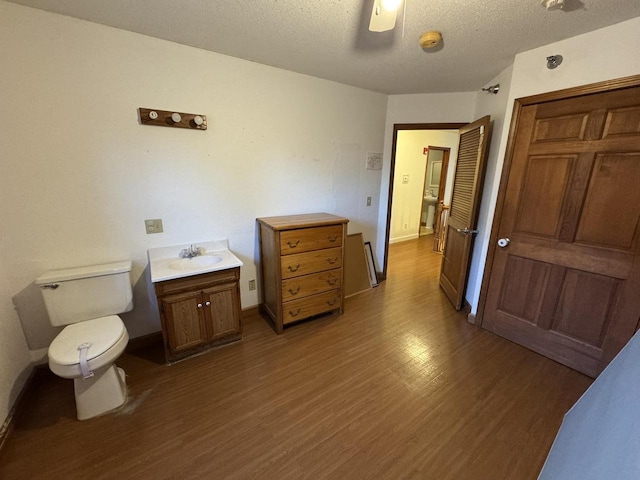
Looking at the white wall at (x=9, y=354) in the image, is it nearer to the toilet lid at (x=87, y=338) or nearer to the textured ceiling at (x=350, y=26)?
the toilet lid at (x=87, y=338)

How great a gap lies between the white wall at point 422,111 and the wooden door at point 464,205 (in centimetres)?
28

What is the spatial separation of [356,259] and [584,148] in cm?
222

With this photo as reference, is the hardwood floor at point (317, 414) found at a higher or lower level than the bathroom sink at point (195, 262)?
lower

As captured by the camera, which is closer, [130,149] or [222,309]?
[130,149]

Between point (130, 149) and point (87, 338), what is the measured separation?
50.9 inches

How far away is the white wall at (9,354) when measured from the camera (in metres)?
1.48

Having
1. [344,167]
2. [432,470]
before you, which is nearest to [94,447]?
[432,470]

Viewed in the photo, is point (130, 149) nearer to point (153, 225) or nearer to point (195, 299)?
point (153, 225)

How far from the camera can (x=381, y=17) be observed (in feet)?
3.98

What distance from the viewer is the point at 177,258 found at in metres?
2.14

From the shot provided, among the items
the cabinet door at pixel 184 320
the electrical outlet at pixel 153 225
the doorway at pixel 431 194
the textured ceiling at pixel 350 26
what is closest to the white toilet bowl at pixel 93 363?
the cabinet door at pixel 184 320

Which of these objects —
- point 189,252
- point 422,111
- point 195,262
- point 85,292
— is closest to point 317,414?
point 195,262

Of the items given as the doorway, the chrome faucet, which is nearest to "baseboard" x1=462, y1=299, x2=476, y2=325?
the chrome faucet

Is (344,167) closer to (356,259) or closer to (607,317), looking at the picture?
(356,259)
